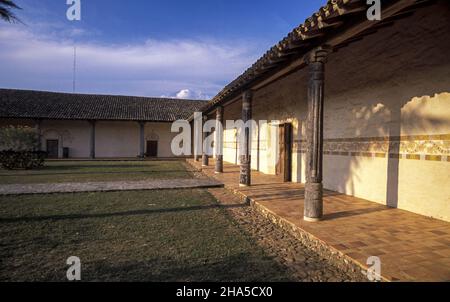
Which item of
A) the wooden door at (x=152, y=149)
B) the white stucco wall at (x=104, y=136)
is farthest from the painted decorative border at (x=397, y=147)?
the white stucco wall at (x=104, y=136)

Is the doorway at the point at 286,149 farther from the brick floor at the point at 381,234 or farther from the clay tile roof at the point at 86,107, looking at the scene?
the clay tile roof at the point at 86,107

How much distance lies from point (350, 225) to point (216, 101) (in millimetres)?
6980

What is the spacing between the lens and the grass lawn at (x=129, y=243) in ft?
10.1

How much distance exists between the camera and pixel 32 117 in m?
21.5

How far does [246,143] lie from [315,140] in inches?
143

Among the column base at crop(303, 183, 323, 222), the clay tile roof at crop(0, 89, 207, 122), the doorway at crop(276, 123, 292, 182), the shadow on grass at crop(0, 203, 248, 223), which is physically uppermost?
the clay tile roof at crop(0, 89, 207, 122)

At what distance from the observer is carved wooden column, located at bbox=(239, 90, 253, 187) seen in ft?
25.9

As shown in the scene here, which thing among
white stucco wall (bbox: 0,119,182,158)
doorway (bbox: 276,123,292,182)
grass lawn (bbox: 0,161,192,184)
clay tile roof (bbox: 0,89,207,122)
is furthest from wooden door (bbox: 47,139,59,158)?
doorway (bbox: 276,123,292,182)

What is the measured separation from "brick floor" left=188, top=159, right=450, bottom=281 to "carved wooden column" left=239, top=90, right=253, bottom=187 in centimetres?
181

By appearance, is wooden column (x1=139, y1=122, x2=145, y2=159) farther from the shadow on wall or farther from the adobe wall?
the shadow on wall

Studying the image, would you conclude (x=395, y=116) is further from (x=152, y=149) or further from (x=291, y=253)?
(x=152, y=149)

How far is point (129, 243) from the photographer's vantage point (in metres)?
3.96
